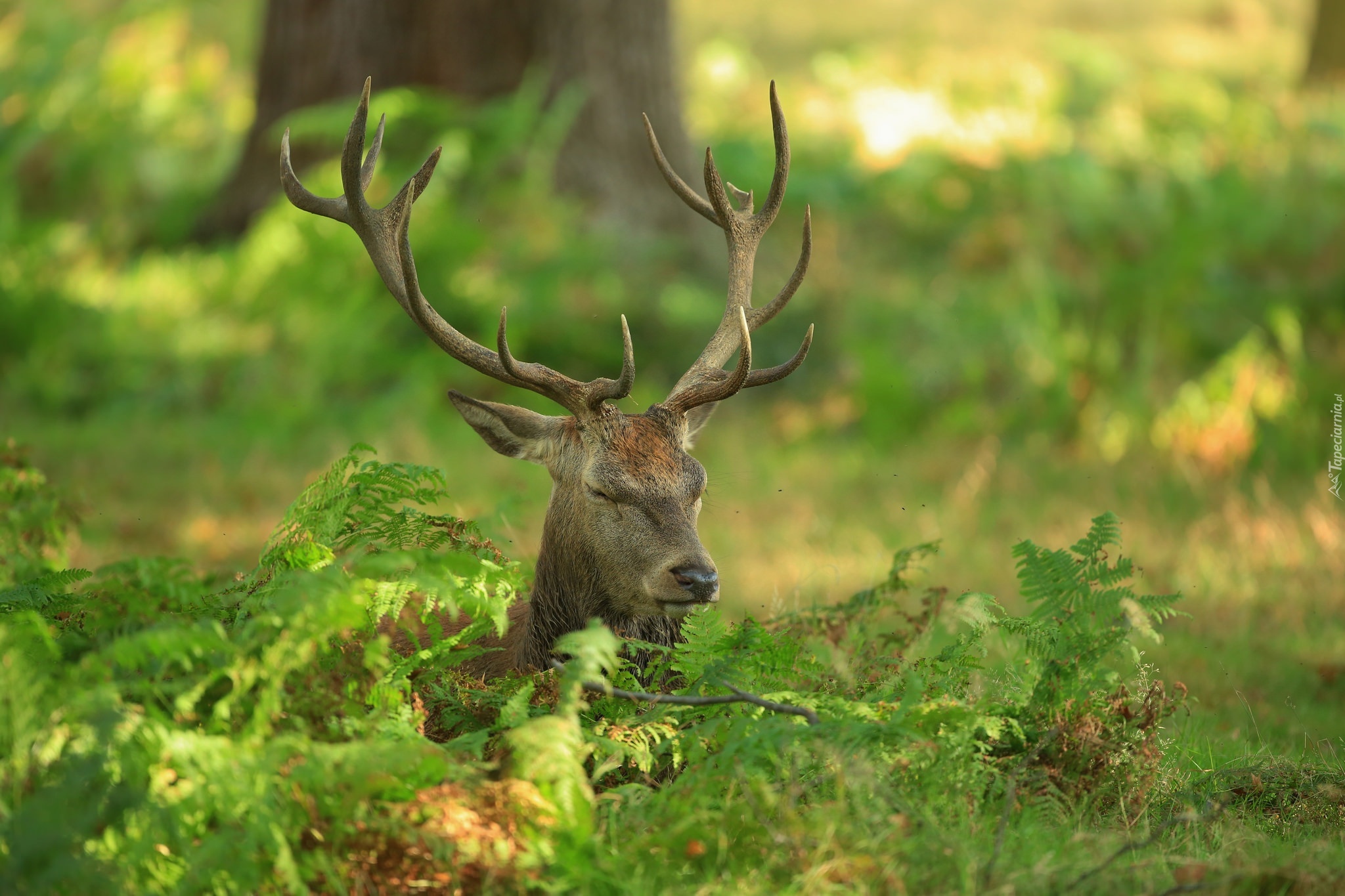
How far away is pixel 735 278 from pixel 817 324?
553 cm

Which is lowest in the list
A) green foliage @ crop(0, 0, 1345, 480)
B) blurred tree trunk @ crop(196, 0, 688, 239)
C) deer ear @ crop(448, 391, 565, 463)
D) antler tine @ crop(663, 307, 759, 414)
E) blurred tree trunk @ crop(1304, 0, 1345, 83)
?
deer ear @ crop(448, 391, 565, 463)

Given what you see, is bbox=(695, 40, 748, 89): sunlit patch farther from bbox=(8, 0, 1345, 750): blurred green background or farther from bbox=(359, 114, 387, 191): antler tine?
bbox=(359, 114, 387, 191): antler tine

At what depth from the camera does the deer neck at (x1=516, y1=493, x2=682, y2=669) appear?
4.76 m

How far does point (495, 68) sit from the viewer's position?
1087 cm

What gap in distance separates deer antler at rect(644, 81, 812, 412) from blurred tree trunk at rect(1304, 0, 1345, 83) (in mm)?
13479

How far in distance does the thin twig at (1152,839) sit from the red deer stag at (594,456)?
5.15ft

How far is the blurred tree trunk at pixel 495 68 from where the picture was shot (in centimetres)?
1060

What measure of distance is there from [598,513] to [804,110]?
10.3 m

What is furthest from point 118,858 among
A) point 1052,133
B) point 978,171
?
point 1052,133

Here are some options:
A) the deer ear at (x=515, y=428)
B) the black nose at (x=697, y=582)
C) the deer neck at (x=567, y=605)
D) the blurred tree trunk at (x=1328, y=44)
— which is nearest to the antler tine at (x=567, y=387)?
the deer ear at (x=515, y=428)

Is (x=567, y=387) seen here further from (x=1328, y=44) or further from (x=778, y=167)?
(x=1328, y=44)

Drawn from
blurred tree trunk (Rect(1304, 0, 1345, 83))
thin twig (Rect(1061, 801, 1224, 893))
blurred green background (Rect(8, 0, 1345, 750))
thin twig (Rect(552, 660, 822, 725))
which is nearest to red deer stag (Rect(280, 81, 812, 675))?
thin twig (Rect(552, 660, 822, 725))

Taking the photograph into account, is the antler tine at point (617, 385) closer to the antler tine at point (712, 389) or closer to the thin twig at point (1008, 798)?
the antler tine at point (712, 389)

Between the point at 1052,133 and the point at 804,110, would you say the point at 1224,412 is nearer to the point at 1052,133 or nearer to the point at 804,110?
the point at 1052,133
